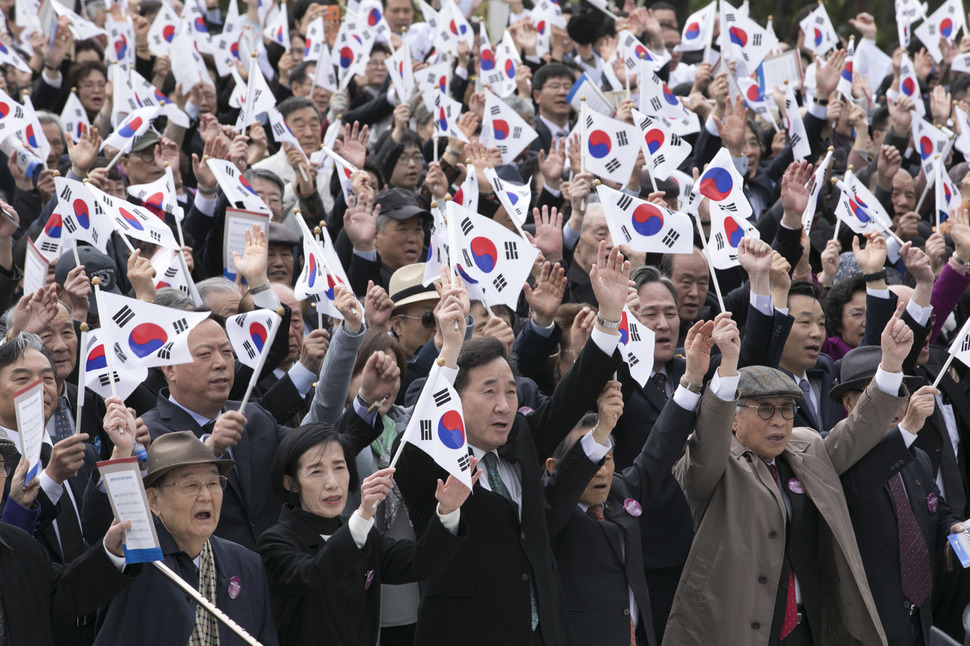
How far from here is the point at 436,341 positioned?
6.33 metres

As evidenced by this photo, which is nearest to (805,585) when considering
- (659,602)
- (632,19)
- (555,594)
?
(659,602)

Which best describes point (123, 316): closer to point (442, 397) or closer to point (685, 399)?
point (442, 397)

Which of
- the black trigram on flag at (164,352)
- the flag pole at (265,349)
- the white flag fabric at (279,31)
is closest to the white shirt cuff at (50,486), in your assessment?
the black trigram on flag at (164,352)

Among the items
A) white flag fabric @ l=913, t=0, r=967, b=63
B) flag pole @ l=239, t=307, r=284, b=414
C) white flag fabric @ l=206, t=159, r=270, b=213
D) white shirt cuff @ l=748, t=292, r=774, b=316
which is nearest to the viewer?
flag pole @ l=239, t=307, r=284, b=414

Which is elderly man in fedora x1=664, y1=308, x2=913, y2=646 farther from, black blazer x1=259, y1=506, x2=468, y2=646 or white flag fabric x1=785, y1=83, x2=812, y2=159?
white flag fabric x1=785, y1=83, x2=812, y2=159

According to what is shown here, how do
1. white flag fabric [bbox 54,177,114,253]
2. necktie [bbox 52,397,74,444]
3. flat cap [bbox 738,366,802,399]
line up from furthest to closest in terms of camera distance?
white flag fabric [bbox 54,177,114,253], flat cap [bbox 738,366,802,399], necktie [bbox 52,397,74,444]

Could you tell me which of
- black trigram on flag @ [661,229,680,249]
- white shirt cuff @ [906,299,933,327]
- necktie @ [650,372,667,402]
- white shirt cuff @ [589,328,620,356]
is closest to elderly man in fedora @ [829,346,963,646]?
white shirt cuff @ [906,299,933,327]

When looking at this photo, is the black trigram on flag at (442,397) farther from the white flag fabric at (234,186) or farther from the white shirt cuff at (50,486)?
the white flag fabric at (234,186)

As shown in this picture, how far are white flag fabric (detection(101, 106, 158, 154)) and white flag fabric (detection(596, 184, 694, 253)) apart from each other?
362 cm

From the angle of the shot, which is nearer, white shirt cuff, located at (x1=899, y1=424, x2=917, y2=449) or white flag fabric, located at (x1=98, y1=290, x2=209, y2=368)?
white flag fabric, located at (x1=98, y1=290, x2=209, y2=368)

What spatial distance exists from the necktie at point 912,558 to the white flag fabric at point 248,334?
319 cm

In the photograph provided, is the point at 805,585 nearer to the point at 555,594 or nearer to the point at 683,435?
the point at 683,435

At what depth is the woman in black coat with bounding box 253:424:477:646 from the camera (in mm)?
5102

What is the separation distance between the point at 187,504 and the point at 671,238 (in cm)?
337
